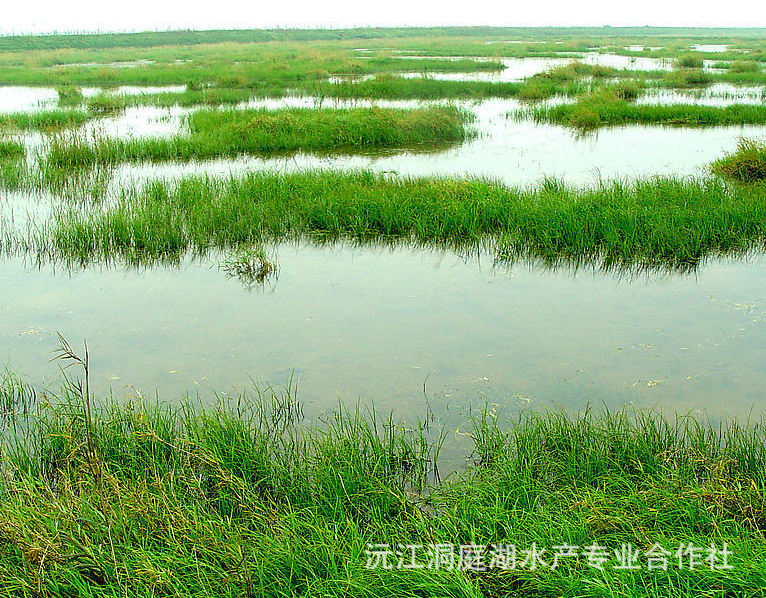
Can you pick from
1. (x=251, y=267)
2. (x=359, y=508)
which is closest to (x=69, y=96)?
(x=251, y=267)

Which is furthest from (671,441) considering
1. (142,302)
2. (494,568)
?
(142,302)

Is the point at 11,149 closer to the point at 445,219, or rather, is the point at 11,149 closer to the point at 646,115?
the point at 445,219

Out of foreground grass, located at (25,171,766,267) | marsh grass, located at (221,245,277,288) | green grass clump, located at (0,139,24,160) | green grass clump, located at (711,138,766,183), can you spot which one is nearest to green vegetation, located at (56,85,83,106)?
green grass clump, located at (0,139,24,160)

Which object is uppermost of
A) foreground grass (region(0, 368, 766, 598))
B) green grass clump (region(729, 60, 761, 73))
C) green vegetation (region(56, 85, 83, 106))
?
green grass clump (region(729, 60, 761, 73))

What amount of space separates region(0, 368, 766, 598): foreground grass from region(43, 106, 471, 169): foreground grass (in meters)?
9.17

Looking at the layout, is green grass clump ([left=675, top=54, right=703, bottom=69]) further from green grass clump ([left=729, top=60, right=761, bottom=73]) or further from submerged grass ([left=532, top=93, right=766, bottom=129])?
submerged grass ([left=532, top=93, right=766, bottom=129])

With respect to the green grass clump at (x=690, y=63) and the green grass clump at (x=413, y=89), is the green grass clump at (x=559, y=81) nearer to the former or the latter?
the green grass clump at (x=413, y=89)

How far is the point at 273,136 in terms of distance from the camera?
13.6 meters

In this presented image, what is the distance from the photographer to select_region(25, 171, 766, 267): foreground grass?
753cm

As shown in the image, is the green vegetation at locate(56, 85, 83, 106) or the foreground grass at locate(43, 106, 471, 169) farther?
the green vegetation at locate(56, 85, 83, 106)

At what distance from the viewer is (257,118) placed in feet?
46.8

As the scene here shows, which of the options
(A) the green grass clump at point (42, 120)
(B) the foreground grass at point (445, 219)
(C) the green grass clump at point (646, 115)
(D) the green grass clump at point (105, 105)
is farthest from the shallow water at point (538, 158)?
(D) the green grass clump at point (105, 105)

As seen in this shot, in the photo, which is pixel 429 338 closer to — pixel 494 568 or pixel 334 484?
pixel 334 484

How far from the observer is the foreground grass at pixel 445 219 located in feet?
24.7
